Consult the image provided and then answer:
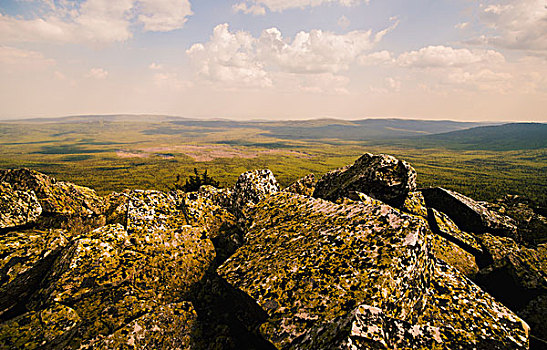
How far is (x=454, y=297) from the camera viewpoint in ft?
21.0

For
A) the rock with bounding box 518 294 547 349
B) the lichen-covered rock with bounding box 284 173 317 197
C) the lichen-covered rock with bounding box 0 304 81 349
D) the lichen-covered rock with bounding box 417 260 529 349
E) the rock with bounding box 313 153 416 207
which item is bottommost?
the rock with bounding box 518 294 547 349

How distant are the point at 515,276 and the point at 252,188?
9866 mm

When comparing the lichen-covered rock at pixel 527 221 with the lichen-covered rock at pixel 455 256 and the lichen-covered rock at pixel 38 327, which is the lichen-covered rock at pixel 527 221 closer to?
the lichen-covered rock at pixel 455 256

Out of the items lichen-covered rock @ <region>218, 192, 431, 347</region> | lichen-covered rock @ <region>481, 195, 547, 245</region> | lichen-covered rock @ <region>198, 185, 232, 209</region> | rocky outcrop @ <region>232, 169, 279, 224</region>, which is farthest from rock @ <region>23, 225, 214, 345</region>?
lichen-covered rock @ <region>481, 195, 547, 245</region>

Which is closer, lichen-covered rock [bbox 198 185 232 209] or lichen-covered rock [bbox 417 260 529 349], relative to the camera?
lichen-covered rock [bbox 417 260 529 349]

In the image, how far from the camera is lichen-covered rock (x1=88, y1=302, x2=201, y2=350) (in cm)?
570

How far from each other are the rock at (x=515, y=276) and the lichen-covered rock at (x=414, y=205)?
110 inches

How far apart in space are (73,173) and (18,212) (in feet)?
718

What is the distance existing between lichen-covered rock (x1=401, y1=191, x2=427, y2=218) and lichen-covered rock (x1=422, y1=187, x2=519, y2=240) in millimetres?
1969

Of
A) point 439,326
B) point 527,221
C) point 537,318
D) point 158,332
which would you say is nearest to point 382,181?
point 537,318

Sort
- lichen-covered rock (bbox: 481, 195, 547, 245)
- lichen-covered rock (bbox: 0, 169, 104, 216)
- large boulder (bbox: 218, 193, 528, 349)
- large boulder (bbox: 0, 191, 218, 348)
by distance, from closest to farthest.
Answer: large boulder (bbox: 218, 193, 528, 349), large boulder (bbox: 0, 191, 218, 348), lichen-covered rock (bbox: 0, 169, 104, 216), lichen-covered rock (bbox: 481, 195, 547, 245)

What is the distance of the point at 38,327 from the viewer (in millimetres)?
5969

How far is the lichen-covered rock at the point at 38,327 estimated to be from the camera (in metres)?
5.62

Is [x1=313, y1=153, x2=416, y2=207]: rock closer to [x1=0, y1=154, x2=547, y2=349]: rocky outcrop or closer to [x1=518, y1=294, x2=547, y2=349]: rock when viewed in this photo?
[x1=0, y1=154, x2=547, y2=349]: rocky outcrop
